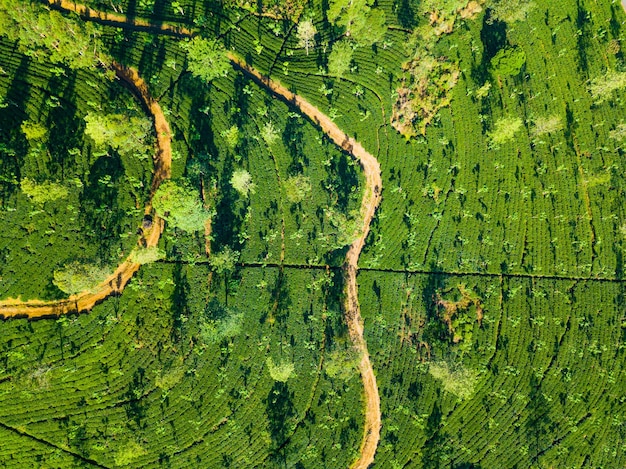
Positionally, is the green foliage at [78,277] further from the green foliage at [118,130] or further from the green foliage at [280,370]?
the green foliage at [280,370]

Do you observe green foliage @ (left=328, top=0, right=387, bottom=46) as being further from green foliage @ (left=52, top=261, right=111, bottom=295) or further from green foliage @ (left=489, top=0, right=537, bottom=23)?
green foliage @ (left=52, top=261, right=111, bottom=295)

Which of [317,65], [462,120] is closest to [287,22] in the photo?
[317,65]

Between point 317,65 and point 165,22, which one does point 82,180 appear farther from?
point 317,65

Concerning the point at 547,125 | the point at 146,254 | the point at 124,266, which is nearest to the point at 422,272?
the point at 547,125

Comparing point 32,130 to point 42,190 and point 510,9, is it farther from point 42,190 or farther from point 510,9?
point 510,9

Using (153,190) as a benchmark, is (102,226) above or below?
below

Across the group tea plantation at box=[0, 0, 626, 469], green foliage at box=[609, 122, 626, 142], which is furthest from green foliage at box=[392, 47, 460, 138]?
green foliage at box=[609, 122, 626, 142]

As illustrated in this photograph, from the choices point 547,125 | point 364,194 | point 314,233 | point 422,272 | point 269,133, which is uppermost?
point 547,125
